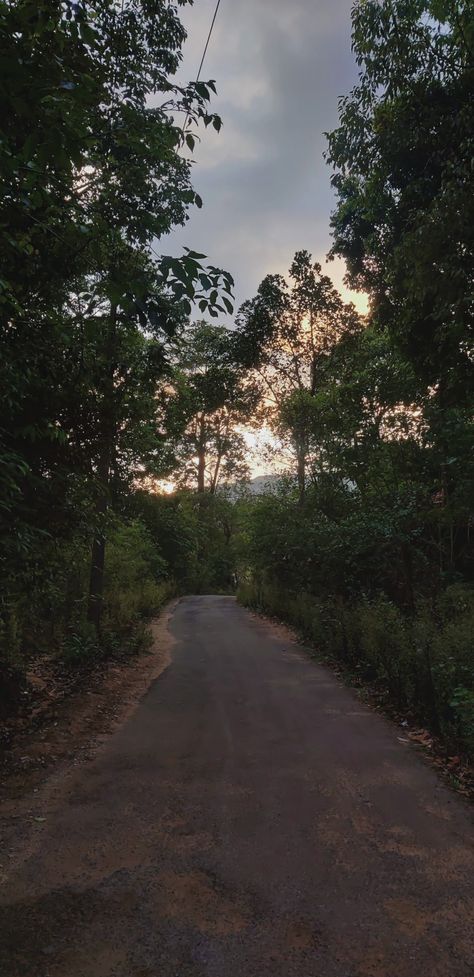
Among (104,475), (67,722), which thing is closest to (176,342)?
(104,475)

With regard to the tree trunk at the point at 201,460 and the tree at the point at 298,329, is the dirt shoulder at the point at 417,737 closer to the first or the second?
the tree at the point at 298,329

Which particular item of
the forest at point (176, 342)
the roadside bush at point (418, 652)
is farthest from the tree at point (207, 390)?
the roadside bush at point (418, 652)

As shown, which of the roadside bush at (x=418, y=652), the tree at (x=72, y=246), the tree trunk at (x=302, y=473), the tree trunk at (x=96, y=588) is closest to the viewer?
the tree at (x=72, y=246)

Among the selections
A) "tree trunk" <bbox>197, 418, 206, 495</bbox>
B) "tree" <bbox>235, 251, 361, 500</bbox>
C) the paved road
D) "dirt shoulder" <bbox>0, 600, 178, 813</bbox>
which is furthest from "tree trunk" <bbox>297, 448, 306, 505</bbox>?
"tree trunk" <bbox>197, 418, 206, 495</bbox>

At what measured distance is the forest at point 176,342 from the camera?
331cm

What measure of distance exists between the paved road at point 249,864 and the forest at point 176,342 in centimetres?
133

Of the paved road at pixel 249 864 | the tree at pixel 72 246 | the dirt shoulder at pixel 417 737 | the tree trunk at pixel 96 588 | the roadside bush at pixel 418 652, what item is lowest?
the paved road at pixel 249 864

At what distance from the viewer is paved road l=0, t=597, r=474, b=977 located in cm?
265

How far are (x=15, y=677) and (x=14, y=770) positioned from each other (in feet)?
5.58

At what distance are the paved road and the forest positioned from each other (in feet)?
4.36

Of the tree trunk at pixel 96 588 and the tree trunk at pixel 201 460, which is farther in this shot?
the tree trunk at pixel 201 460

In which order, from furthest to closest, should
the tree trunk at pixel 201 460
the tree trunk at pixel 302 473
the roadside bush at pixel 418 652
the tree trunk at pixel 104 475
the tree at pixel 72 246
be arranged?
the tree trunk at pixel 201 460 < the tree trunk at pixel 302 473 < the tree trunk at pixel 104 475 < the roadside bush at pixel 418 652 < the tree at pixel 72 246

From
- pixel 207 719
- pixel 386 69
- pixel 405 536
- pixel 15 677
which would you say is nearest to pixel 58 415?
pixel 15 677

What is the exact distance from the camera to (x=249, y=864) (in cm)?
347
